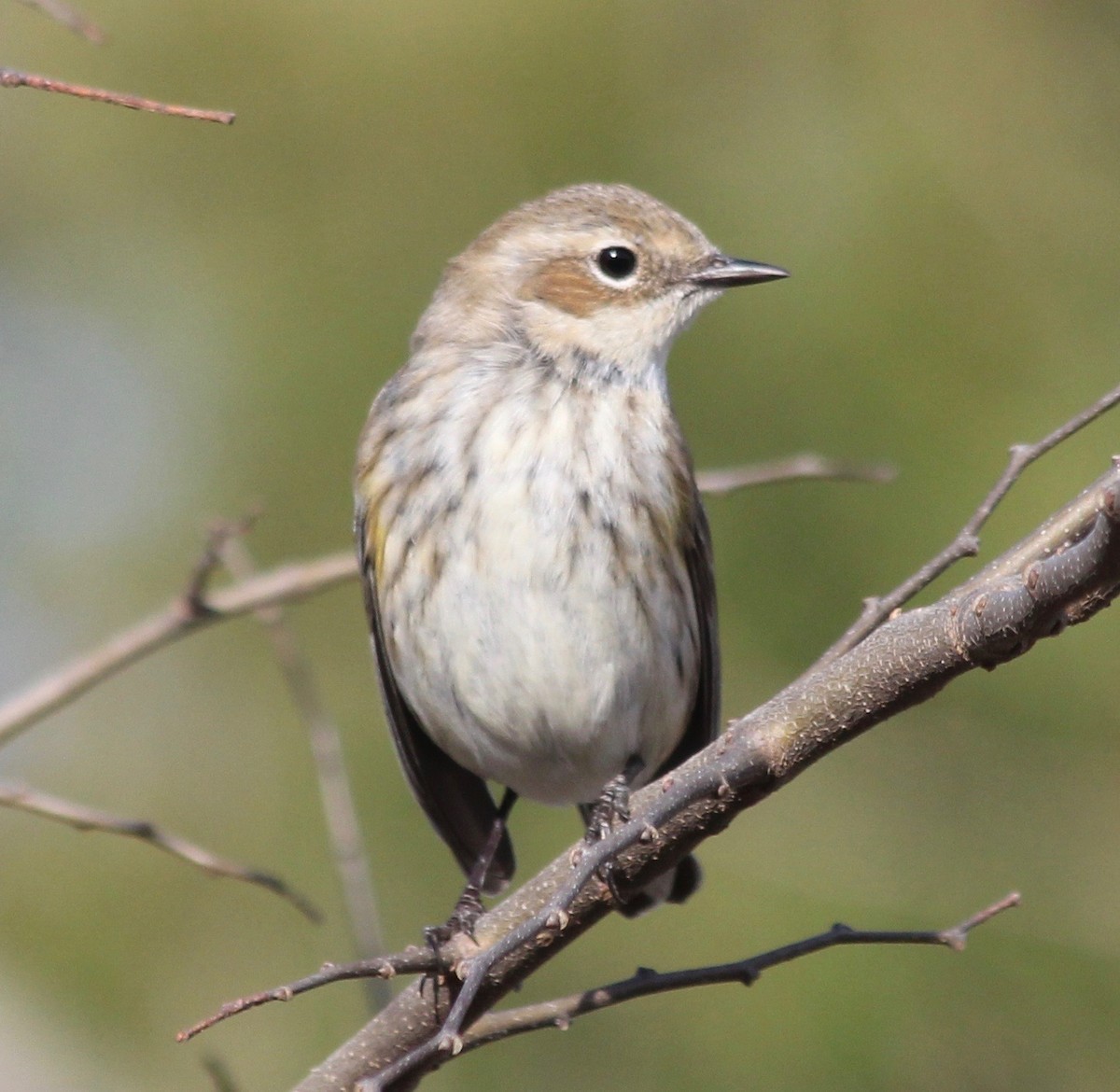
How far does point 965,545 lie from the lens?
296 cm

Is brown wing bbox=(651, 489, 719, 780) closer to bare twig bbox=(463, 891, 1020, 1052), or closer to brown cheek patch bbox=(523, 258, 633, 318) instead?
brown cheek patch bbox=(523, 258, 633, 318)

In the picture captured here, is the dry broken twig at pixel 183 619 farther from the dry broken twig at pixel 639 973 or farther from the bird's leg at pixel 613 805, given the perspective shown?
the dry broken twig at pixel 639 973

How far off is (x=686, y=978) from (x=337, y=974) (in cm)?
79

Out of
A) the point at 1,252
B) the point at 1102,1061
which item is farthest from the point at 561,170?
the point at 1102,1061

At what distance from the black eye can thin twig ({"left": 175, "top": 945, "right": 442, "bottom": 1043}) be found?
8.16ft

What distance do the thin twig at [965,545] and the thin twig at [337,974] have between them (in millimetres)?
852

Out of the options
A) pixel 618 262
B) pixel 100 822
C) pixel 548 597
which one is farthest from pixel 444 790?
pixel 100 822

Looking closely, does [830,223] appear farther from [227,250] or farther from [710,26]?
[227,250]

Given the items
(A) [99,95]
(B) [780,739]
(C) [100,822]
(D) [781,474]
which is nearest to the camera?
(A) [99,95]

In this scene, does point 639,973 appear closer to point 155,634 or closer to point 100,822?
point 100,822

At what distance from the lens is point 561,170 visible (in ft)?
20.2

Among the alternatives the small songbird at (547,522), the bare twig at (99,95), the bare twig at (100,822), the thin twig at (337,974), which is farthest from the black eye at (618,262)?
the bare twig at (99,95)

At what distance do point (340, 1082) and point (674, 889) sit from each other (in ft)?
6.45

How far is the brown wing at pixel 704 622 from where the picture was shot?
482 centimetres
